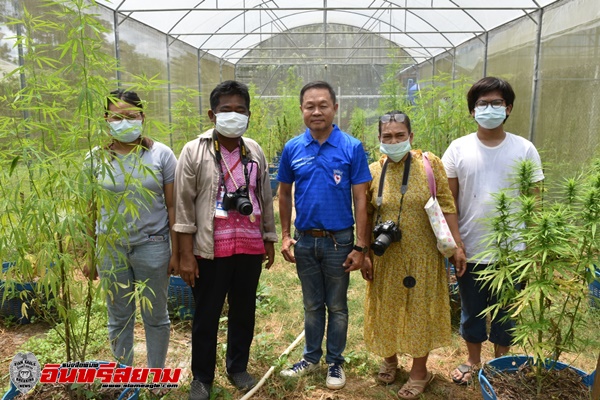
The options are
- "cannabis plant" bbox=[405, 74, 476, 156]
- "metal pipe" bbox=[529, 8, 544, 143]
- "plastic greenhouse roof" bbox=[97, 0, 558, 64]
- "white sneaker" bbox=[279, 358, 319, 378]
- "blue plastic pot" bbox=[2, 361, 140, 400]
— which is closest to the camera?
"blue plastic pot" bbox=[2, 361, 140, 400]

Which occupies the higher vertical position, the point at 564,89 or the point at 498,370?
the point at 564,89

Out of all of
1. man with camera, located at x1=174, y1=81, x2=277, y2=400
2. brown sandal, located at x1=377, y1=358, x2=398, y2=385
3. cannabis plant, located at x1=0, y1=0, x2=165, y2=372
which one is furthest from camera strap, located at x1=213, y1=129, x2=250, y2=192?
brown sandal, located at x1=377, y1=358, x2=398, y2=385

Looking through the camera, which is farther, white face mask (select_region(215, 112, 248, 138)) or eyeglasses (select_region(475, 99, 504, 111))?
eyeglasses (select_region(475, 99, 504, 111))

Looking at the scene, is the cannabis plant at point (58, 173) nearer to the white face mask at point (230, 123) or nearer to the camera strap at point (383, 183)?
the white face mask at point (230, 123)

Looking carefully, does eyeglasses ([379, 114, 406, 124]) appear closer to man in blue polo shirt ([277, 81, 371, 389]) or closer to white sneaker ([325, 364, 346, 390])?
man in blue polo shirt ([277, 81, 371, 389])

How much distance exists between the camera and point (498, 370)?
2145 millimetres

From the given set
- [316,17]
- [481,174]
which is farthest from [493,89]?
[316,17]

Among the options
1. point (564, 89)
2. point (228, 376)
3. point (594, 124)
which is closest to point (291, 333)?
point (228, 376)

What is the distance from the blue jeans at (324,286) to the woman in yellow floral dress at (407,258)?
6.2 inches

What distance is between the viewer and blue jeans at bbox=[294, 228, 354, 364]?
98.0 inches

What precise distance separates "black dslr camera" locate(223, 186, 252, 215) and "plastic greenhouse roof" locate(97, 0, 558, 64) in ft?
15.7

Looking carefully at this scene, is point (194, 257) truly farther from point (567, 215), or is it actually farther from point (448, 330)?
point (567, 215)

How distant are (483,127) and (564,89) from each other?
3.77 meters

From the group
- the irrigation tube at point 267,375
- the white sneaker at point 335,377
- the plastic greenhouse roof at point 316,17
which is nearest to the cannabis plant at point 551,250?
the white sneaker at point 335,377
